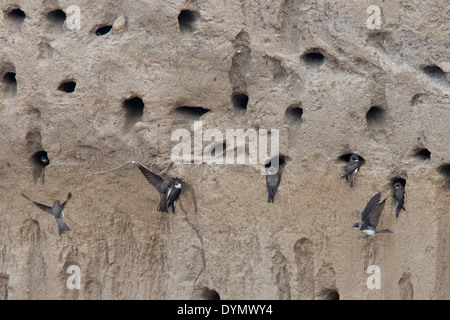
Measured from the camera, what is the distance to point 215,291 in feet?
22.0

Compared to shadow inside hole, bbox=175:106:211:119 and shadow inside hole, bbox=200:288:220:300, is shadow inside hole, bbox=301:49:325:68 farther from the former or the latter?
shadow inside hole, bbox=200:288:220:300

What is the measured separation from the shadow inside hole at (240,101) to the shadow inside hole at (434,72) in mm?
1339

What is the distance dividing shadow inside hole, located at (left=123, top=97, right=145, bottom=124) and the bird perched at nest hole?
398mm

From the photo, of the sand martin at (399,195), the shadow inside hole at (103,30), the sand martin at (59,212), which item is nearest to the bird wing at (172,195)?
the sand martin at (59,212)

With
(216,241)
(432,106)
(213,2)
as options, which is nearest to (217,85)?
(213,2)

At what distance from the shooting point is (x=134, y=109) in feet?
21.8

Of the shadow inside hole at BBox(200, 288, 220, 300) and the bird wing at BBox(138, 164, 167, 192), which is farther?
the shadow inside hole at BBox(200, 288, 220, 300)

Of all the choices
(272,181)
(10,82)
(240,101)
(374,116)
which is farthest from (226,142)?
(10,82)

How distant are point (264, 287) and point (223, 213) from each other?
2.02 feet

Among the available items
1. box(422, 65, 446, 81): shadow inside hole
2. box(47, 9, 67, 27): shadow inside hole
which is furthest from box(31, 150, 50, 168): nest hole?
box(422, 65, 446, 81): shadow inside hole

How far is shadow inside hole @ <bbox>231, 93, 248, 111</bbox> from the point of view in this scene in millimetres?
6504

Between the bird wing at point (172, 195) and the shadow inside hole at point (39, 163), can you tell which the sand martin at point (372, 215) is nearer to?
the bird wing at point (172, 195)

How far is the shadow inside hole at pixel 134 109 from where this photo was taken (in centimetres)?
659

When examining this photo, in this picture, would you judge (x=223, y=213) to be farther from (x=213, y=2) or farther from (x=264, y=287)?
(x=213, y=2)
